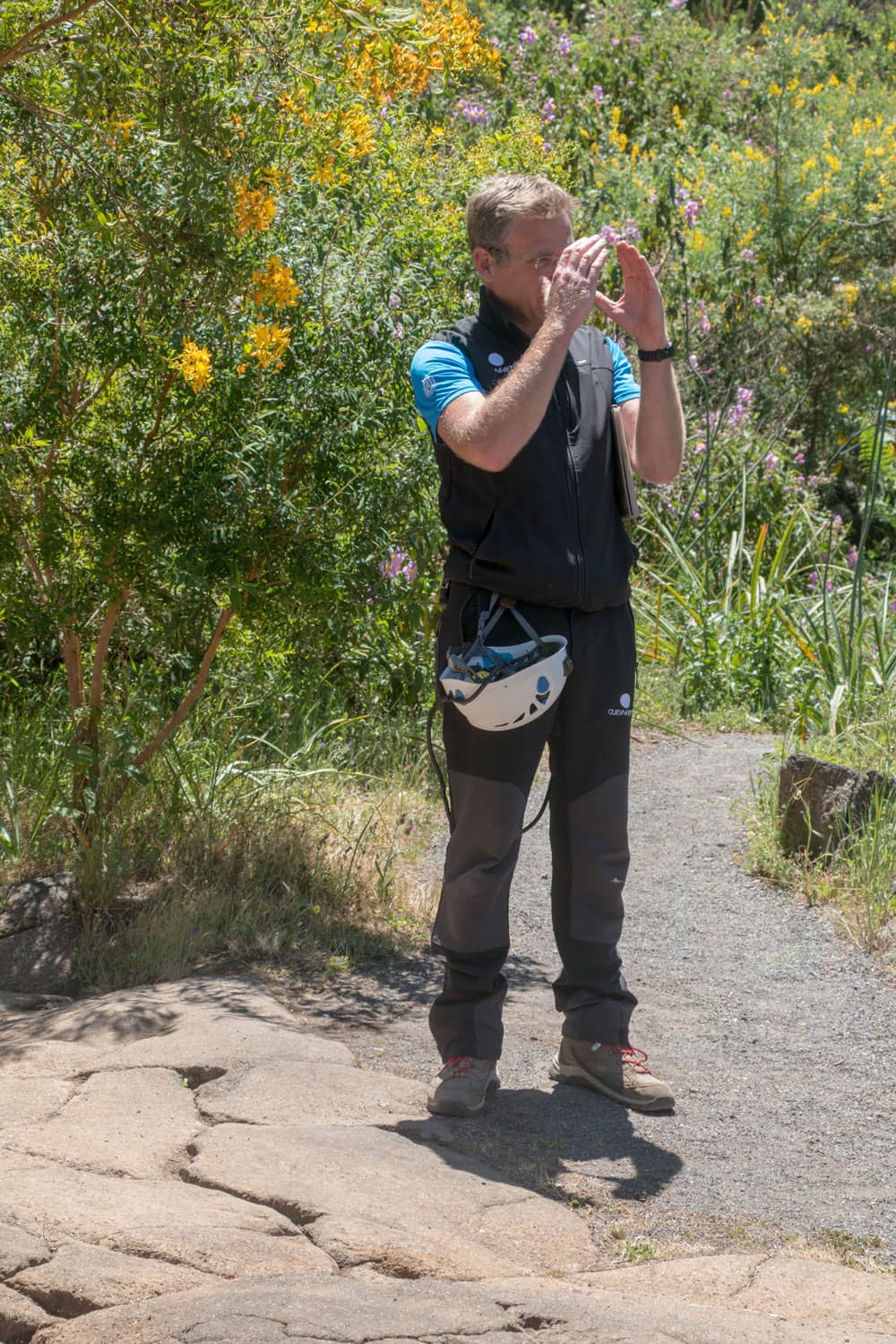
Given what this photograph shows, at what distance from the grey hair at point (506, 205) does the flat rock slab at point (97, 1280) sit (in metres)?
2.06

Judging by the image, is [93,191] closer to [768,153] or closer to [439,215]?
[439,215]

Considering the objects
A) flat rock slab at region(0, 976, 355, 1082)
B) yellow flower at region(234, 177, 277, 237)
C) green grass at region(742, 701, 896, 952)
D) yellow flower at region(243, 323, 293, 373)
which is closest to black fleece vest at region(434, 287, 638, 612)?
yellow flower at region(243, 323, 293, 373)

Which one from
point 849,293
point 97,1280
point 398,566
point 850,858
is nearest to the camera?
point 97,1280

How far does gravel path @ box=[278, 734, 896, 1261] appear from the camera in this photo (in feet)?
10.1

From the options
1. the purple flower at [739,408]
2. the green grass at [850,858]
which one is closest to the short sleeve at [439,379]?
the green grass at [850,858]

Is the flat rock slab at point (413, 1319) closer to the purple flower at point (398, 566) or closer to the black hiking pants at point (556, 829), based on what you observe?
the black hiking pants at point (556, 829)

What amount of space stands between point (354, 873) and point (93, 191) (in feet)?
7.23

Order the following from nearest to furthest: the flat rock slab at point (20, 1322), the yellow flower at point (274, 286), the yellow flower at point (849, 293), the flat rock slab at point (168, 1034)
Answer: the flat rock slab at point (20, 1322) < the flat rock slab at point (168, 1034) < the yellow flower at point (274, 286) < the yellow flower at point (849, 293)

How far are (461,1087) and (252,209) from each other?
2278mm

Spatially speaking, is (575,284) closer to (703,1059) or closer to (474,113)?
(703,1059)

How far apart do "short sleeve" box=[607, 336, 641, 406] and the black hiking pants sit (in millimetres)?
470

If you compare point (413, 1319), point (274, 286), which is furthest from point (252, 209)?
point (413, 1319)

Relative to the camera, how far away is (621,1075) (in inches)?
137

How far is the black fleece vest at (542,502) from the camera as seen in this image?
10.3 ft
